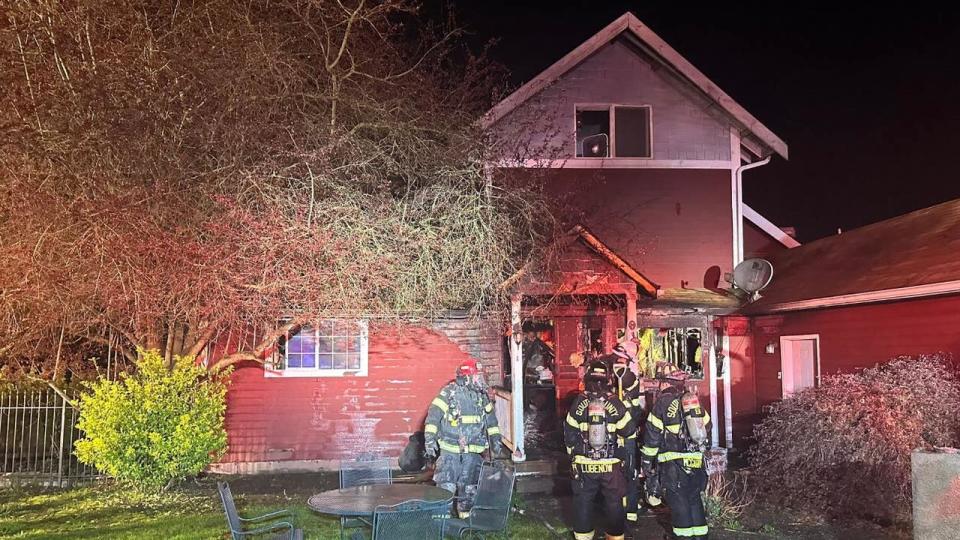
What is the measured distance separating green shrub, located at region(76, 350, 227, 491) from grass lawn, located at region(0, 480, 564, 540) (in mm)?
377

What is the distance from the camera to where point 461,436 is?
7.98 m

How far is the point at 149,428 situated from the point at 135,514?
3.64 ft

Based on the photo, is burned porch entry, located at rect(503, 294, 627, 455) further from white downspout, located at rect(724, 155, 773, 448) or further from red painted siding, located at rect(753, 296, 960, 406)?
red painted siding, located at rect(753, 296, 960, 406)

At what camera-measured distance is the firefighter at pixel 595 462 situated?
706 cm

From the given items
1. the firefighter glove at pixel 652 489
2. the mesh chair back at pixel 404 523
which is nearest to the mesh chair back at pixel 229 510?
the mesh chair back at pixel 404 523

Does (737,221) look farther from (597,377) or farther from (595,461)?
(595,461)

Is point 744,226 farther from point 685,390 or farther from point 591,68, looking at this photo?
point 685,390

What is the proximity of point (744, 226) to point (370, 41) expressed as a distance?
906cm

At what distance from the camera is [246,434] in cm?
1181

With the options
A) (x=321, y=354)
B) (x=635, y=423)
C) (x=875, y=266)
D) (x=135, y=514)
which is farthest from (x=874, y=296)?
(x=135, y=514)

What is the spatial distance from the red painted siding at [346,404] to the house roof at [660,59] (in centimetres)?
463

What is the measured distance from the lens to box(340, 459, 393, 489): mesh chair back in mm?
7641

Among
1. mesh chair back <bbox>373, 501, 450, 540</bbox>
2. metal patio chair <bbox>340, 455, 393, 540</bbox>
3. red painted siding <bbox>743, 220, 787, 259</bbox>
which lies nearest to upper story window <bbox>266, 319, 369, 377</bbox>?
metal patio chair <bbox>340, 455, 393, 540</bbox>

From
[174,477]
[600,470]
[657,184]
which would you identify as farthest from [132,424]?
[657,184]
